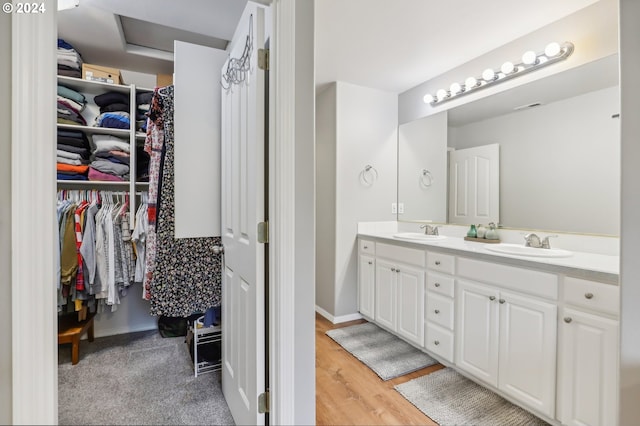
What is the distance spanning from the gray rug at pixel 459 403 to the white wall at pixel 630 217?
2.02 feet

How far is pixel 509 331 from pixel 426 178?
1646 millimetres

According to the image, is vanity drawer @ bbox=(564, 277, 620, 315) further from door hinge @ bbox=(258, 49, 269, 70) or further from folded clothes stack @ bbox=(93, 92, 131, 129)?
folded clothes stack @ bbox=(93, 92, 131, 129)

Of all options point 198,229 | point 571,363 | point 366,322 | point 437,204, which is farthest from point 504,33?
point 366,322

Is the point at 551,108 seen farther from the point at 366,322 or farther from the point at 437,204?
the point at 366,322

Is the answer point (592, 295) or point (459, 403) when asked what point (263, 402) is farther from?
point (592, 295)

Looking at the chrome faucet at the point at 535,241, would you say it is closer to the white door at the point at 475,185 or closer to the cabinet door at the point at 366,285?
the white door at the point at 475,185

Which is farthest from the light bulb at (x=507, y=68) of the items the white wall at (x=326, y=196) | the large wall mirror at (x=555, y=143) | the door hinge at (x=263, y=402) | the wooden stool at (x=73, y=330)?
the wooden stool at (x=73, y=330)

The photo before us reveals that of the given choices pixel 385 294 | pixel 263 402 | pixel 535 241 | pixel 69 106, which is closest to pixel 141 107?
pixel 69 106

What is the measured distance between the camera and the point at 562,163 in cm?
202

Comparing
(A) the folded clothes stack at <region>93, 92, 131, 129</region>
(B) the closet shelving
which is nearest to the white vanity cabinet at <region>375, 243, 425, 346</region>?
(B) the closet shelving

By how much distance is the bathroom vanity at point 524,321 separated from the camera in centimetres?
134

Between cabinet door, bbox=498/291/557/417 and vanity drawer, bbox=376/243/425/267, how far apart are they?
65 cm

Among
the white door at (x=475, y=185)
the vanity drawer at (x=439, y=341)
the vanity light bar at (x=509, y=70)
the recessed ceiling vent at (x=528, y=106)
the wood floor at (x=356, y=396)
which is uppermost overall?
the vanity light bar at (x=509, y=70)

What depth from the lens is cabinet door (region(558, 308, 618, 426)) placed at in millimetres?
1292
